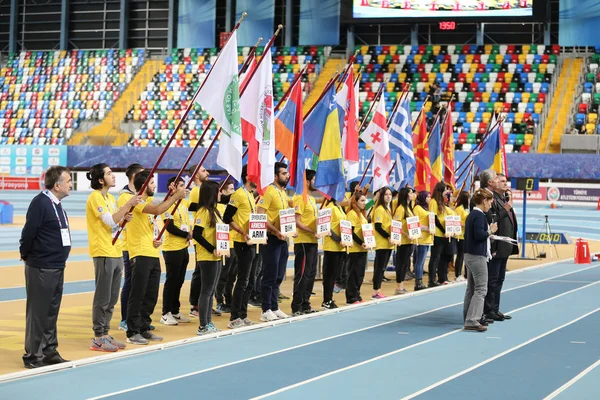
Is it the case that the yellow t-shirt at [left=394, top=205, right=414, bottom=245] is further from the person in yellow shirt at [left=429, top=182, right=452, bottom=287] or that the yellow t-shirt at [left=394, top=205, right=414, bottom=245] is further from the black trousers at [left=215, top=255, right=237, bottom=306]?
the black trousers at [left=215, top=255, right=237, bottom=306]

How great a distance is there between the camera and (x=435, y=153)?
65.0 feet

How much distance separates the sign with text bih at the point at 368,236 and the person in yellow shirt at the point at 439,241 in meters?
3.22

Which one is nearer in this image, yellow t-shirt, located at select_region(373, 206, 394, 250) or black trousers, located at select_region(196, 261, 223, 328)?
black trousers, located at select_region(196, 261, 223, 328)

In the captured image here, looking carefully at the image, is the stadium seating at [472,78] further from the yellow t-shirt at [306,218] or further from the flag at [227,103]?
the flag at [227,103]

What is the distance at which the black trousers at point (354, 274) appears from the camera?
13.7 metres

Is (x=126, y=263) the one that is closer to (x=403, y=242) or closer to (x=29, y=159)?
(x=403, y=242)

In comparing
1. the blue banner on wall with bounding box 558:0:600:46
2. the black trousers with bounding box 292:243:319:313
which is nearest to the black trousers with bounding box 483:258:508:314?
the black trousers with bounding box 292:243:319:313

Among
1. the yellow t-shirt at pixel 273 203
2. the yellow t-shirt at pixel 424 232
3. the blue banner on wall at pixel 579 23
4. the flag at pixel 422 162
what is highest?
the blue banner on wall at pixel 579 23

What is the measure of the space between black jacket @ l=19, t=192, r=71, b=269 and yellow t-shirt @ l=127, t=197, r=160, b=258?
142 cm

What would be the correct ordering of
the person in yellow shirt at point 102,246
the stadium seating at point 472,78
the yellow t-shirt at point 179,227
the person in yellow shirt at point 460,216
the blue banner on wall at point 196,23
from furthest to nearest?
the blue banner on wall at point 196,23, the stadium seating at point 472,78, the person in yellow shirt at point 460,216, the yellow t-shirt at point 179,227, the person in yellow shirt at point 102,246

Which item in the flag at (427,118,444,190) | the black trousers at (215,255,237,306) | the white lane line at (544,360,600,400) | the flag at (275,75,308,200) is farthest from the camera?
the flag at (427,118,444,190)

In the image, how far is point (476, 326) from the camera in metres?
11.2

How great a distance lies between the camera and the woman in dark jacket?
1130 centimetres

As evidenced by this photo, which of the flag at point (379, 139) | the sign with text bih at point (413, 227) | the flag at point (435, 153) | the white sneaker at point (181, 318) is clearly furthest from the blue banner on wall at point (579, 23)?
the white sneaker at point (181, 318)
